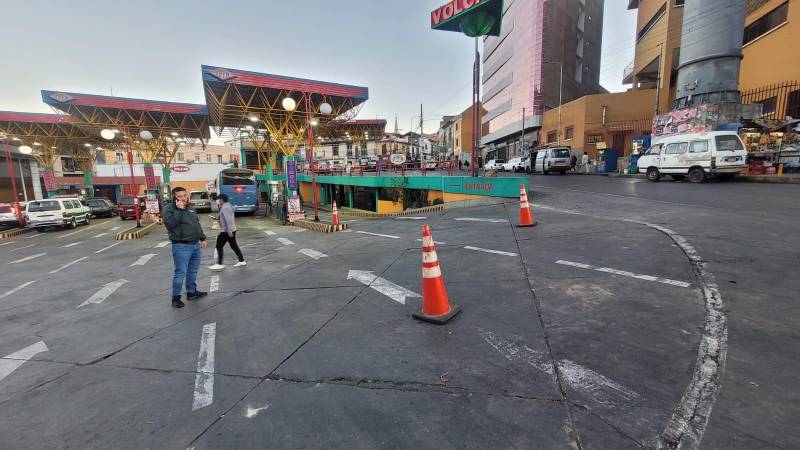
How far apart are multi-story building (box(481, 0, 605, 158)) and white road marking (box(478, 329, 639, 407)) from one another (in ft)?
149

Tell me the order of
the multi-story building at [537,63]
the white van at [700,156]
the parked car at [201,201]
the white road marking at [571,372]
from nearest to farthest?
the white road marking at [571,372]
the white van at [700,156]
the parked car at [201,201]
the multi-story building at [537,63]

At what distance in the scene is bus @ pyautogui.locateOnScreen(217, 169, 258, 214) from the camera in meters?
25.1

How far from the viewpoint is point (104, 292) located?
259 inches

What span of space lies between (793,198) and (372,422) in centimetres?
1334

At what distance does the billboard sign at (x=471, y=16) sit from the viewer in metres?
12.6

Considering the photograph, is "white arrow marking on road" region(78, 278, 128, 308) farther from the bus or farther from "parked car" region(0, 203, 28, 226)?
"parked car" region(0, 203, 28, 226)

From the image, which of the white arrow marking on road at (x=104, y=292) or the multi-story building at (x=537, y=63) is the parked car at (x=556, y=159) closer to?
the multi-story building at (x=537, y=63)

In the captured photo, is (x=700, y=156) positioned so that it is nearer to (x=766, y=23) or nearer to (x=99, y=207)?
(x=766, y=23)

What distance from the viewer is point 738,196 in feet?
33.8

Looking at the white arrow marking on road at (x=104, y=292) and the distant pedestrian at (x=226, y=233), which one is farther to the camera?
the distant pedestrian at (x=226, y=233)

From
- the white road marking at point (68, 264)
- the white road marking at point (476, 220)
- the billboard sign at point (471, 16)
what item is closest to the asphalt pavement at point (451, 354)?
the white road marking at point (68, 264)

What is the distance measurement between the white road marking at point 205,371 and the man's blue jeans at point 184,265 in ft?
4.53

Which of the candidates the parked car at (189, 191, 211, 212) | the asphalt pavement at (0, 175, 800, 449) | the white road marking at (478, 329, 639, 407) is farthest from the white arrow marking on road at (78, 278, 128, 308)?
the parked car at (189, 191, 211, 212)

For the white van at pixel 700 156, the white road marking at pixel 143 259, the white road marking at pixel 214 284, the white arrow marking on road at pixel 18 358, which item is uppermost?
the white van at pixel 700 156
